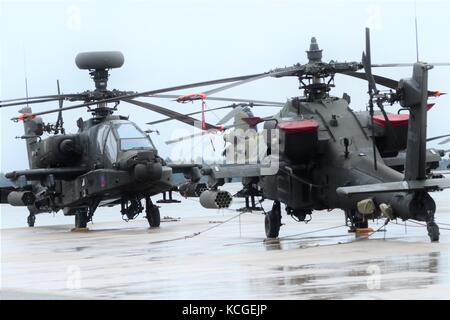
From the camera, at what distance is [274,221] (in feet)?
73.0

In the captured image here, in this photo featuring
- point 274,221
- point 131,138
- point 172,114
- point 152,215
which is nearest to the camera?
point 274,221

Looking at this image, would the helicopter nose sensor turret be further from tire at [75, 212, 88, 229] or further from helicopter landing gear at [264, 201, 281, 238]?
tire at [75, 212, 88, 229]

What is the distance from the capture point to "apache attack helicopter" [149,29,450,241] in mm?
18609

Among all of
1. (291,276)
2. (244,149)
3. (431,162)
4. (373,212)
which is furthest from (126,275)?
(431,162)

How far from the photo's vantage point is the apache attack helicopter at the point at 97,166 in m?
27.5

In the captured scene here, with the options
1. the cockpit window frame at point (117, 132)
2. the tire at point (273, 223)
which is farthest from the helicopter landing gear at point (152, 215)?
the tire at point (273, 223)

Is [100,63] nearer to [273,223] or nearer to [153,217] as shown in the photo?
[153,217]

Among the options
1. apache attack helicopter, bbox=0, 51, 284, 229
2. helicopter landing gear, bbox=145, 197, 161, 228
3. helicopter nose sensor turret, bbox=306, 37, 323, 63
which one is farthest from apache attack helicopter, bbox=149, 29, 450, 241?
helicopter landing gear, bbox=145, 197, 161, 228

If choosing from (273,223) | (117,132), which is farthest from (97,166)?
(273,223)

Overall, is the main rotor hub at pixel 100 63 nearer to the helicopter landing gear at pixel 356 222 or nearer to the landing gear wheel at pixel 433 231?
the helicopter landing gear at pixel 356 222

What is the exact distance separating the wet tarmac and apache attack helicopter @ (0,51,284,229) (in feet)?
5.64

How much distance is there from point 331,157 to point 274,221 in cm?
232

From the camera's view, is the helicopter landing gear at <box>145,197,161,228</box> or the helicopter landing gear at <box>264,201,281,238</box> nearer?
the helicopter landing gear at <box>264,201,281,238</box>

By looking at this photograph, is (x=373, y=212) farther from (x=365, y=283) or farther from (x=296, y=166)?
(x=365, y=283)
